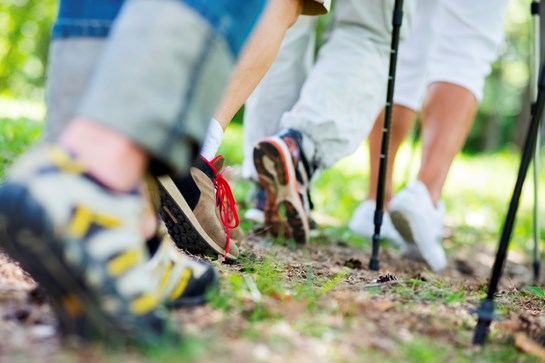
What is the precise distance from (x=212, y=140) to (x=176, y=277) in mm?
760

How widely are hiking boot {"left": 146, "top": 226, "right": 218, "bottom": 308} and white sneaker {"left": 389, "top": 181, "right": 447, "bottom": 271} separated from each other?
5.20 ft

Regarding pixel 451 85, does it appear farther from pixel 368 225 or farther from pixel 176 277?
pixel 176 277

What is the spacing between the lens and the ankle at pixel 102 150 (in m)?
1.08

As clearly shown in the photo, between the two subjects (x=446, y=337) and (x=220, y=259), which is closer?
(x=446, y=337)

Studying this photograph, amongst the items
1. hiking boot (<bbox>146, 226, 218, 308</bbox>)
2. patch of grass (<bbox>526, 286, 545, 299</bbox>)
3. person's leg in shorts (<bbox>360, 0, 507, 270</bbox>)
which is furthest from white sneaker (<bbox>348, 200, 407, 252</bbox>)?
hiking boot (<bbox>146, 226, 218, 308</bbox>)

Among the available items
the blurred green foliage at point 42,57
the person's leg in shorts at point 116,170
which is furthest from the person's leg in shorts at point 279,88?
the blurred green foliage at point 42,57

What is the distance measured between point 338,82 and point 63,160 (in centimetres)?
194

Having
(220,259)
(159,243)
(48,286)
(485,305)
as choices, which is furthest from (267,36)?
(48,286)

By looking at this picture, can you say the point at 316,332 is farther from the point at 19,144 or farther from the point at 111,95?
the point at 19,144

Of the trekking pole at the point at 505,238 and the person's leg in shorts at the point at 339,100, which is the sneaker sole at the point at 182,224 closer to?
the person's leg in shorts at the point at 339,100

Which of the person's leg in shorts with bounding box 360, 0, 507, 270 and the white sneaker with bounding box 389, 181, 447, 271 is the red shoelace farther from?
the person's leg in shorts with bounding box 360, 0, 507, 270

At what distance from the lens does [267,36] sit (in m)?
1.97

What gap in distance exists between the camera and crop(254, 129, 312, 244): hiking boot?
2.62 meters

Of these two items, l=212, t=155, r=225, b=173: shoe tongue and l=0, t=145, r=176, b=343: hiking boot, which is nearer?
l=0, t=145, r=176, b=343: hiking boot
